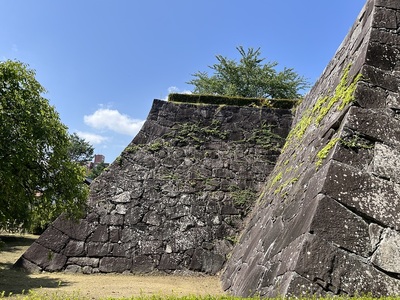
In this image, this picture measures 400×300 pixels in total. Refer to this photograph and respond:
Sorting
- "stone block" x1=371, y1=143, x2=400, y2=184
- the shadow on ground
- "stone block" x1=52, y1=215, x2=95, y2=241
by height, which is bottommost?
the shadow on ground

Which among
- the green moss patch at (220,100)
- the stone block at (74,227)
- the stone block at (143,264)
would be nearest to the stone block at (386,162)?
the stone block at (143,264)

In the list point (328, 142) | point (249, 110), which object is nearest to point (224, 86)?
point (249, 110)

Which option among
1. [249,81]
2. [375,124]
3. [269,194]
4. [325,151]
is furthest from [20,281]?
[249,81]

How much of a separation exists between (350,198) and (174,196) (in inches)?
210

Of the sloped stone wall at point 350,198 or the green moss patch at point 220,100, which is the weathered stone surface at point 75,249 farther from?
the green moss patch at point 220,100

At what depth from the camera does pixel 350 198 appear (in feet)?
11.2

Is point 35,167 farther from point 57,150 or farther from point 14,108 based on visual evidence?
point 14,108

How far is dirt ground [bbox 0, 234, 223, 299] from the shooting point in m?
5.64

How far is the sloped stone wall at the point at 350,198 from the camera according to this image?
3064 millimetres

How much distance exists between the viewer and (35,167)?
6.25 meters

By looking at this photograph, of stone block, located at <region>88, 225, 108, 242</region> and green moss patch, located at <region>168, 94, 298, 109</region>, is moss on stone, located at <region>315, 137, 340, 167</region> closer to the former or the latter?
stone block, located at <region>88, 225, 108, 242</region>

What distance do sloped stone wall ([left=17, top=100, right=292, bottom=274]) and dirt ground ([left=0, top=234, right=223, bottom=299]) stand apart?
288mm

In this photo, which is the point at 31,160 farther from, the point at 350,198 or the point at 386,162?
the point at 386,162

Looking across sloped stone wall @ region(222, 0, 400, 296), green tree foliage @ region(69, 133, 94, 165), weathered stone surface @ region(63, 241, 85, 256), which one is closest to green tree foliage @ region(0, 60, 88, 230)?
weathered stone surface @ region(63, 241, 85, 256)
